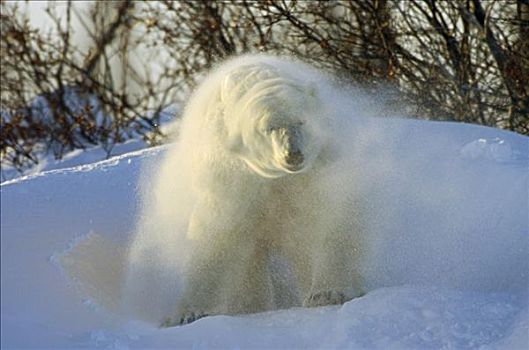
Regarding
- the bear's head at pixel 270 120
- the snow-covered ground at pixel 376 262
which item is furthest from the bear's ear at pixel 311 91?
the snow-covered ground at pixel 376 262

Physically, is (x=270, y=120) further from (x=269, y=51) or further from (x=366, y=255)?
(x=269, y=51)

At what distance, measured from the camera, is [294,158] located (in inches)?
168

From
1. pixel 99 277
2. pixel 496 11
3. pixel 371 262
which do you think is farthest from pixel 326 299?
pixel 496 11

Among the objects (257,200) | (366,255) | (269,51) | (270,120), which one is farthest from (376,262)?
(269,51)

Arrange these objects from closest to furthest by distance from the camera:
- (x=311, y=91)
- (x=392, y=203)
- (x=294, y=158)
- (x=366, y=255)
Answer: (x=294, y=158)
(x=311, y=91)
(x=366, y=255)
(x=392, y=203)

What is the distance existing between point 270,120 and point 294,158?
0.16m

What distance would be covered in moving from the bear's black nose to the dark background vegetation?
3.95 metres

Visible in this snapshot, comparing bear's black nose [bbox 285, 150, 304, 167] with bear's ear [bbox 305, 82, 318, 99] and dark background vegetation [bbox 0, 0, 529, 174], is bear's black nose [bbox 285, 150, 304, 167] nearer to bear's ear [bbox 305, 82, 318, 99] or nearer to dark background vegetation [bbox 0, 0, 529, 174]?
bear's ear [bbox 305, 82, 318, 99]

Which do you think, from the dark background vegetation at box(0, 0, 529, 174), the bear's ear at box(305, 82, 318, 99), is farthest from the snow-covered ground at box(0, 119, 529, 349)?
the dark background vegetation at box(0, 0, 529, 174)

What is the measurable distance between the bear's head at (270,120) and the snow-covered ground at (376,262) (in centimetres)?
57

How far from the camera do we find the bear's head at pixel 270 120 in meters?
4.29

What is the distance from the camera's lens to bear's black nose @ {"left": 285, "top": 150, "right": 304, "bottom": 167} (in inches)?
168

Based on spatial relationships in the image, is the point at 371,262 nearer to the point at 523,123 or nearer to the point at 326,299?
the point at 326,299

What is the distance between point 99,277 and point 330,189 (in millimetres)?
1232
